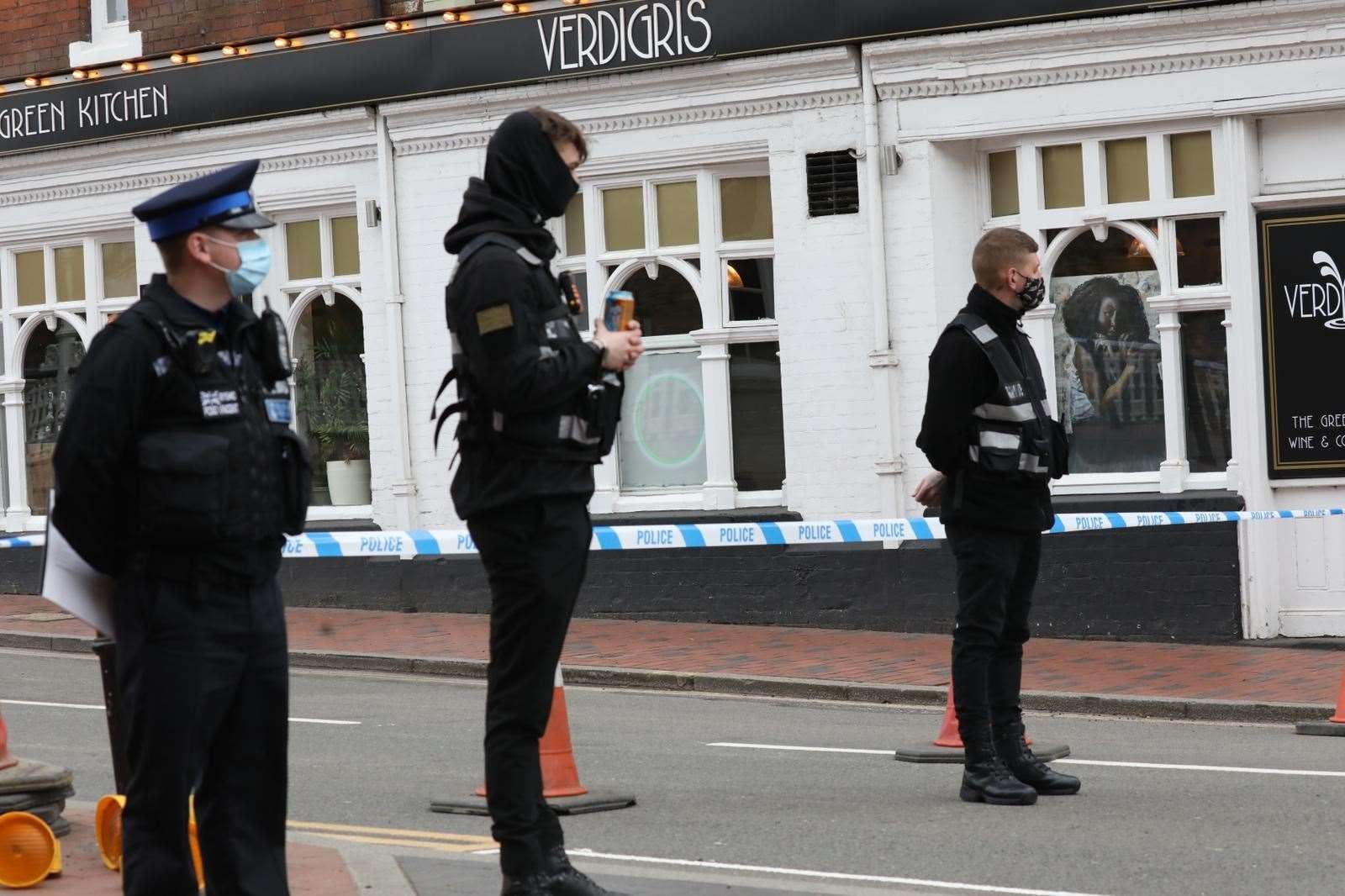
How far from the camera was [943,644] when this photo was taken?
1475 centimetres

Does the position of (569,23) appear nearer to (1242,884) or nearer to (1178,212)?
(1178,212)

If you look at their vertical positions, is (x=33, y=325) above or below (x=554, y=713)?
above

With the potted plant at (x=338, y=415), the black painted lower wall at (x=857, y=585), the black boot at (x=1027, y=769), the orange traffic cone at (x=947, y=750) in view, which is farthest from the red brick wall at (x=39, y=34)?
the black boot at (x=1027, y=769)

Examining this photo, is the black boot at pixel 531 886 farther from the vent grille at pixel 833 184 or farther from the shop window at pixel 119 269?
the shop window at pixel 119 269

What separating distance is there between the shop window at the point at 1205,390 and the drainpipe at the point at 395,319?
6823 millimetres

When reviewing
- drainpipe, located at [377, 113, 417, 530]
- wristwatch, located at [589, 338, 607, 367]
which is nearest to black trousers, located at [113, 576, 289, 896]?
wristwatch, located at [589, 338, 607, 367]

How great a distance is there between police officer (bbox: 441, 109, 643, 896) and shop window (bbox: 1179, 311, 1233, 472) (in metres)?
9.82

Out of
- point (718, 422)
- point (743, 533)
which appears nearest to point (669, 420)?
point (718, 422)

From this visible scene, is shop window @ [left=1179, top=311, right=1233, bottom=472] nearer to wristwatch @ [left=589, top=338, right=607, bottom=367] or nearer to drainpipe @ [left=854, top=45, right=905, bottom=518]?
drainpipe @ [left=854, top=45, right=905, bottom=518]

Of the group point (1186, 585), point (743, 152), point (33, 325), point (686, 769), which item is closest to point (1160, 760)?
point (686, 769)

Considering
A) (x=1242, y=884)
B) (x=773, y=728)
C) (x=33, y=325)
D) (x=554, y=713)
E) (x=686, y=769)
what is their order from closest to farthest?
(x=1242, y=884)
(x=554, y=713)
(x=686, y=769)
(x=773, y=728)
(x=33, y=325)

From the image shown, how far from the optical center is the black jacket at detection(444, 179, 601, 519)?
5.59m

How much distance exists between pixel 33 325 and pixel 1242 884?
16503mm

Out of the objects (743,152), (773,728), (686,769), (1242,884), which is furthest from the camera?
(743,152)
